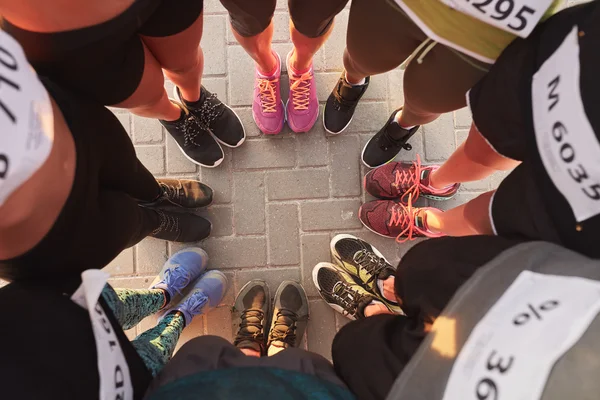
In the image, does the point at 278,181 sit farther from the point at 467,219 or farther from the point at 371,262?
the point at 467,219

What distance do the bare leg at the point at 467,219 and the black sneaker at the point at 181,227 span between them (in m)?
1.02

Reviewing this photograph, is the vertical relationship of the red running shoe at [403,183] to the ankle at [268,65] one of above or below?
below

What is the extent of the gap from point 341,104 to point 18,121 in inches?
55.4

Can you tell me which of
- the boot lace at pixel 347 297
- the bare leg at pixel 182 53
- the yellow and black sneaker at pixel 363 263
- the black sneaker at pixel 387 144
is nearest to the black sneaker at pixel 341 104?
the black sneaker at pixel 387 144

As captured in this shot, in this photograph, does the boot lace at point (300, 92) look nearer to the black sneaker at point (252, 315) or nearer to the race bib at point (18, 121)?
the black sneaker at point (252, 315)

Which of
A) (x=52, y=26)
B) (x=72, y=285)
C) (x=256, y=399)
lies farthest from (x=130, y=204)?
(x=256, y=399)

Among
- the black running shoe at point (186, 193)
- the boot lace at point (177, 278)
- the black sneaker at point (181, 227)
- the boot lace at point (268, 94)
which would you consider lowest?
the boot lace at point (177, 278)

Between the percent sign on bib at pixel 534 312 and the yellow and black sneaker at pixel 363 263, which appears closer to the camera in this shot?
the percent sign on bib at pixel 534 312

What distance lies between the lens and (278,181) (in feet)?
6.26

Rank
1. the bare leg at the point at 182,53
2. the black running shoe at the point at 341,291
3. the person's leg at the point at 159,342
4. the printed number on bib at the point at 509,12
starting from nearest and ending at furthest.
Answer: the printed number on bib at the point at 509,12 < the person's leg at the point at 159,342 < the bare leg at the point at 182,53 < the black running shoe at the point at 341,291

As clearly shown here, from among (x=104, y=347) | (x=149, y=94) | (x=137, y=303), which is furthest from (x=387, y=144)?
(x=104, y=347)

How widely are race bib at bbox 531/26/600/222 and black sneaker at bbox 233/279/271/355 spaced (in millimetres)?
1235

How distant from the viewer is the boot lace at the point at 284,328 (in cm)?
164

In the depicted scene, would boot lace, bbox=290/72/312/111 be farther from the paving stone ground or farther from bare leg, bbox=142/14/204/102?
bare leg, bbox=142/14/204/102
